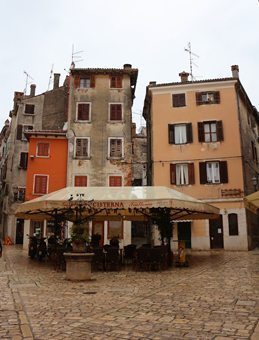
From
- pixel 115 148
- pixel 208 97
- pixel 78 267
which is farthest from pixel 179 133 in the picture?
pixel 78 267

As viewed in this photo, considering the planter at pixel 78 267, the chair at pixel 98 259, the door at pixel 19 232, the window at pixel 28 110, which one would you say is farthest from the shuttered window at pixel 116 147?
the planter at pixel 78 267

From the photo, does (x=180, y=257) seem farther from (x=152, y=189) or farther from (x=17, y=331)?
(x=17, y=331)

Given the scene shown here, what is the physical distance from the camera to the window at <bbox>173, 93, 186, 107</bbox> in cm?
2722

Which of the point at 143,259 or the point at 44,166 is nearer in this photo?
the point at 143,259

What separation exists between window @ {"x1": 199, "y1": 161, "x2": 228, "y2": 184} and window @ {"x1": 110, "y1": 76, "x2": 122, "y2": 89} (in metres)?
10.1

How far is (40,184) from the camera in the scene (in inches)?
1124

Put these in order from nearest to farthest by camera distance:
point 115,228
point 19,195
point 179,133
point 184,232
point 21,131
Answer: point 184,232, point 179,133, point 115,228, point 19,195, point 21,131

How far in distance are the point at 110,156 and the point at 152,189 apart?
1475 centimetres

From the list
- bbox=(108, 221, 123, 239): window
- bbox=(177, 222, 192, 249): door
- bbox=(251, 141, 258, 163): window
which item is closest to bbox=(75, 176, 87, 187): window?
bbox=(108, 221, 123, 239): window

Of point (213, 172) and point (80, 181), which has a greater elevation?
point (213, 172)

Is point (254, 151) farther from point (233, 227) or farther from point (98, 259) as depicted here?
point (98, 259)

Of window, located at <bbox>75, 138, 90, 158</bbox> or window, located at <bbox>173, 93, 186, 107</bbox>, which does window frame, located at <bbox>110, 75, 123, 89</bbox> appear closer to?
window, located at <bbox>75, 138, 90, 158</bbox>

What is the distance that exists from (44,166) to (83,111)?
17.9 ft

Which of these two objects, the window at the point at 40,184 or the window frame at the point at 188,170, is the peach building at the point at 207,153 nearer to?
the window frame at the point at 188,170
